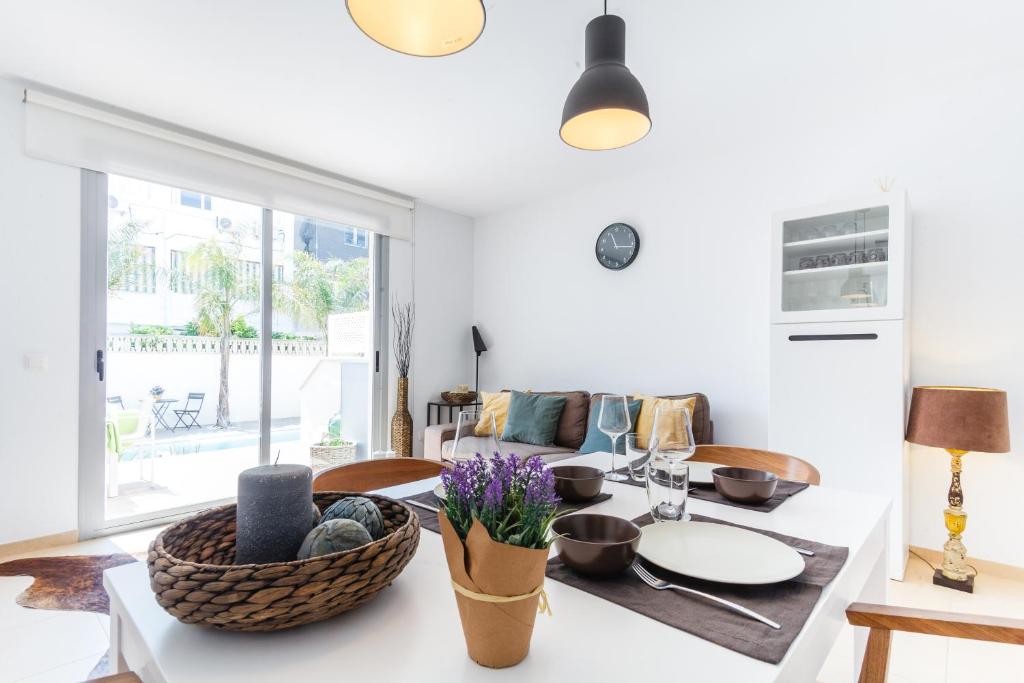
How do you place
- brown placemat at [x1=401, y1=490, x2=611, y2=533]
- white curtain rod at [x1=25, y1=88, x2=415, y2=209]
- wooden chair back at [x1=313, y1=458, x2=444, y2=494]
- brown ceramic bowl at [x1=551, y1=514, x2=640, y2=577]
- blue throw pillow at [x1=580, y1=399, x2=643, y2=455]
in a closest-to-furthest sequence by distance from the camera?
1. brown ceramic bowl at [x1=551, y1=514, x2=640, y2=577]
2. brown placemat at [x1=401, y1=490, x2=611, y2=533]
3. wooden chair back at [x1=313, y1=458, x2=444, y2=494]
4. white curtain rod at [x1=25, y1=88, x2=415, y2=209]
5. blue throw pillow at [x1=580, y1=399, x2=643, y2=455]

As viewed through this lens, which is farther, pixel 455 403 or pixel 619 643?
pixel 455 403

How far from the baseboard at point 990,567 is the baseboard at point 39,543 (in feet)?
15.4

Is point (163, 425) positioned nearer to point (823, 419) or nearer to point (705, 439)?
point (705, 439)

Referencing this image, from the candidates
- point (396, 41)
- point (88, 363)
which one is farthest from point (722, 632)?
point (88, 363)

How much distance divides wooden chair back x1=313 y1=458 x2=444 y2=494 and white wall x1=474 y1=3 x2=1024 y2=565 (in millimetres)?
2433

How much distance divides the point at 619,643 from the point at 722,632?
0.14m

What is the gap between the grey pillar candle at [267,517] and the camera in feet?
2.15

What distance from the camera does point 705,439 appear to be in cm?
313

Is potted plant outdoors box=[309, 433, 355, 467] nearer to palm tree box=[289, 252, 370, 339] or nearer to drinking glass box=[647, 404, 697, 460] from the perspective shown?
palm tree box=[289, 252, 370, 339]

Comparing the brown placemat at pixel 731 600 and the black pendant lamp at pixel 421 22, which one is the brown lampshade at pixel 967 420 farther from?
the black pendant lamp at pixel 421 22

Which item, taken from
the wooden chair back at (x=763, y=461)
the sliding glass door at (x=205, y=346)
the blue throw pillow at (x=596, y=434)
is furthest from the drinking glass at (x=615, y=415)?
the sliding glass door at (x=205, y=346)

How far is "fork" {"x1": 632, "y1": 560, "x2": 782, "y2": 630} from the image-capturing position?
2.15 feet

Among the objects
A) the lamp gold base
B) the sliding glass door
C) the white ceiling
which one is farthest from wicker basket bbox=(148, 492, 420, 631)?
the sliding glass door

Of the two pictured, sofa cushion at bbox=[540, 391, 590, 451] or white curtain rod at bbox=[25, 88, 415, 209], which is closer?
white curtain rod at bbox=[25, 88, 415, 209]
